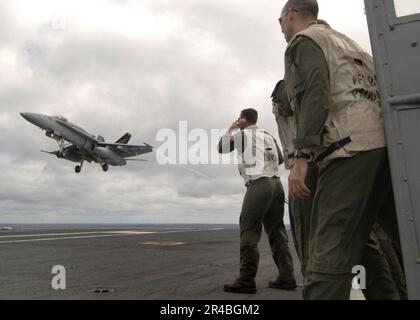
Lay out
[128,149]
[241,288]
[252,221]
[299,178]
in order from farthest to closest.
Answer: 1. [128,149]
2. [252,221]
3. [241,288]
4. [299,178]

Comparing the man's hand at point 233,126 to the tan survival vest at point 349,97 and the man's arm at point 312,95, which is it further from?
the man's arm at point 312,95

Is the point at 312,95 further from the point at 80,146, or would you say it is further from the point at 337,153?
the point at 80,146

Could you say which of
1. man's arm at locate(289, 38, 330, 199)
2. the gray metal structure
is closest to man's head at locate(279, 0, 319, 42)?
man's arm at locate(289, 38, 330, 199)

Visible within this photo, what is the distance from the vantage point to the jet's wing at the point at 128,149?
4256 cm

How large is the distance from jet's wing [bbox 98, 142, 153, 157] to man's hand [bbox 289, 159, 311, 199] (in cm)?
4082

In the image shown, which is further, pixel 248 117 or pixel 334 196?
pixel 248 117

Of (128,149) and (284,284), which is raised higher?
(128,149)

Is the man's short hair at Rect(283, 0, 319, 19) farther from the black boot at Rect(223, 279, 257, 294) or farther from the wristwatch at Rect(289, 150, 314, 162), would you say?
the black boot at Rect(223, 279, 257, 294)

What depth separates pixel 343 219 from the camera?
219 cm

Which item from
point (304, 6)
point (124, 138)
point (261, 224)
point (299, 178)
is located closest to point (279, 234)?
point (261, 224)

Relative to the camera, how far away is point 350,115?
2.31 meters

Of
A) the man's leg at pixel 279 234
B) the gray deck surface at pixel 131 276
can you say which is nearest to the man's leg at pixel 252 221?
the man's leg at pixel 279 234

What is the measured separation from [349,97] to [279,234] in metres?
2.75

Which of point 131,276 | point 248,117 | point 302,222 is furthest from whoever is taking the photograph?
point 131,276
